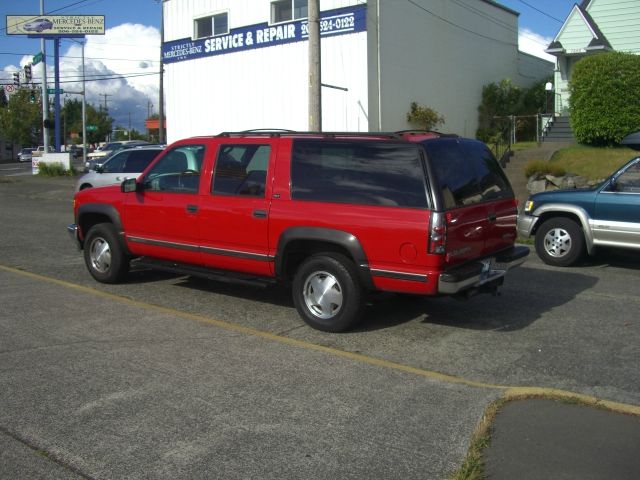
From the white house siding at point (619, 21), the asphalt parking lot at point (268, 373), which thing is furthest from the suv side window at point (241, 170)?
the white house siding at point (619, 21)

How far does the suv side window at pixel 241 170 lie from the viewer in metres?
7.06

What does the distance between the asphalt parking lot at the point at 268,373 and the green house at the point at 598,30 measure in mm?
16684

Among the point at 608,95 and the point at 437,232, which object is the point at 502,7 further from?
the point at 437,232

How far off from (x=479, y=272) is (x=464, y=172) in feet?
3.18

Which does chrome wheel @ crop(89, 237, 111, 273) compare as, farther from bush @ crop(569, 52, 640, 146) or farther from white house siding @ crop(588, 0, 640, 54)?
white house siding @ crop(588, 0, 640, 54)

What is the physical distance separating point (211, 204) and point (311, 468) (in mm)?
4001

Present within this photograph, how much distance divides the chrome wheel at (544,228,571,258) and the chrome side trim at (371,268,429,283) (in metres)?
5.06

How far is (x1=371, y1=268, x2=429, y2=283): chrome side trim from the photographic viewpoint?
5.97 meters

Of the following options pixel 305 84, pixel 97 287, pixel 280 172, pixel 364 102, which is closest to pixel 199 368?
pixel 280 172

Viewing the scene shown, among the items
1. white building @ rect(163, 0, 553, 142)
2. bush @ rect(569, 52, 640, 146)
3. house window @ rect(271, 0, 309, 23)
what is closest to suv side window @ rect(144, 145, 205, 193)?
bush @ rect(569, 52, 640, 146)

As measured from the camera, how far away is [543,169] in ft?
55.6

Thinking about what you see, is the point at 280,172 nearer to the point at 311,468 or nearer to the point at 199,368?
the point at 199,368

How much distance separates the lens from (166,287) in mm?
8656

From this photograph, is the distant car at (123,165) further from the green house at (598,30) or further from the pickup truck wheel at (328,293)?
the green house at (598,30)
